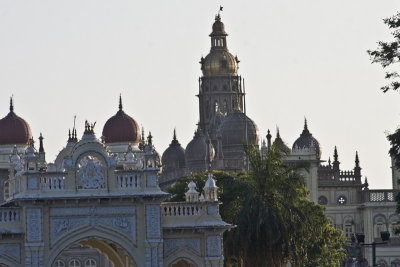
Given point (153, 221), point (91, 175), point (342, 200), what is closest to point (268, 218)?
point (153, 221)

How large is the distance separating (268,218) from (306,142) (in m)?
88.7

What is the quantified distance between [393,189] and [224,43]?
36612 millimetres

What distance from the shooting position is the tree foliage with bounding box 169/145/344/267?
80.9 metres

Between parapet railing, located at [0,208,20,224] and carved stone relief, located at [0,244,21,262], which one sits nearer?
carved stone relief, located at [0,244,21,262]

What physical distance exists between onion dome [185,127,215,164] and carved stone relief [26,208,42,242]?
93545mm

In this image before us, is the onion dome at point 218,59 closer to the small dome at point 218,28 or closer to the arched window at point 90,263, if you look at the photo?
Result: the small dome at point 218,28

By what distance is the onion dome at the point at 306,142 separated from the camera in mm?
167050

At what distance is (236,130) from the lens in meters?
170

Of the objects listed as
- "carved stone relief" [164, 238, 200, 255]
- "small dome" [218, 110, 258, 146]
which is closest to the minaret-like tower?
"small dome" [218, 110, 258, 146]

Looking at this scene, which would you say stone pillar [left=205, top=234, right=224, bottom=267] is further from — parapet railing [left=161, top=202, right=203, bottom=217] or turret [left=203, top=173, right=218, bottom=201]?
turret [left=203, top=173, right=218, bottom=201]

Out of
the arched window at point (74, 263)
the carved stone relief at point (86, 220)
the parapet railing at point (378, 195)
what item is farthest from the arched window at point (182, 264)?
the parapet railing at point (378, 195)

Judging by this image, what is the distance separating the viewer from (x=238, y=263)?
85.9 meters

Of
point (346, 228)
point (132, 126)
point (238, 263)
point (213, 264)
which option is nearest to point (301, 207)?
point (238, 263)

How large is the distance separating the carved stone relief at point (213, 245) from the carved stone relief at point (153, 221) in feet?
6.09
